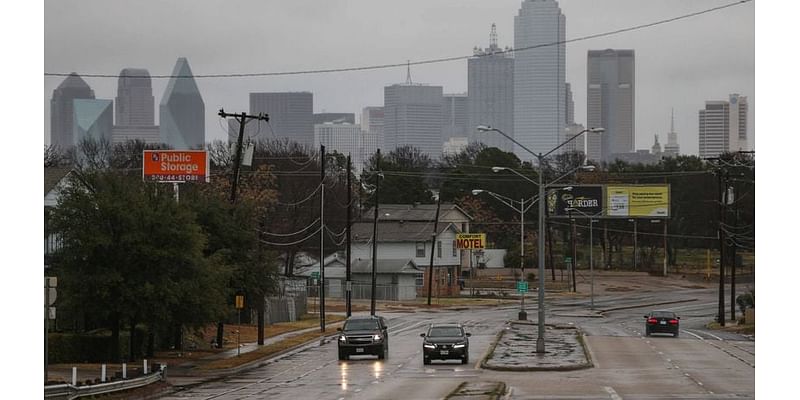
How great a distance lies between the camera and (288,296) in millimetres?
88312

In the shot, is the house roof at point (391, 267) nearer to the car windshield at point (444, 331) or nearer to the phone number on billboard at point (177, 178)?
the phone number on billboard at point (177, 178)

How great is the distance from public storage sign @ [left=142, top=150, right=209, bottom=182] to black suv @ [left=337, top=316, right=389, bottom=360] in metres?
37.3

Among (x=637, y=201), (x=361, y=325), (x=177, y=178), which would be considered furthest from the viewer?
(x=637, y=201)

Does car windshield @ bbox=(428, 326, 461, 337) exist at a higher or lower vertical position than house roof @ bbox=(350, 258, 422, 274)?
higher

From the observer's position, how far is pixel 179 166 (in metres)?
89.2

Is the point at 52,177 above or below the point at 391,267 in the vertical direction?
above

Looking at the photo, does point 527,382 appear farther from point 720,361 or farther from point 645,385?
point 720,361

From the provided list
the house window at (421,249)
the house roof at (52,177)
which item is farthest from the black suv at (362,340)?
the house window at (421,249)

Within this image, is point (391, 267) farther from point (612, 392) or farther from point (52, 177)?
point (612, 392)

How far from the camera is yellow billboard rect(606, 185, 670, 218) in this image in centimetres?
14600

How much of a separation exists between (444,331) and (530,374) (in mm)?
7786

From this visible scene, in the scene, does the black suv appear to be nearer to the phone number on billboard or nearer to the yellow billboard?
the phone number on billboard

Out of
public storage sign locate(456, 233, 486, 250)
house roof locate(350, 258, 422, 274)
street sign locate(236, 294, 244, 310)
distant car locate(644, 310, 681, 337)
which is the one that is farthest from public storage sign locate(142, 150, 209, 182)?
street sign locate(236, 294, 244, 310)

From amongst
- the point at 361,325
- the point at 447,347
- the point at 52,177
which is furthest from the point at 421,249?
the point at 447,347
